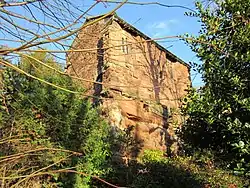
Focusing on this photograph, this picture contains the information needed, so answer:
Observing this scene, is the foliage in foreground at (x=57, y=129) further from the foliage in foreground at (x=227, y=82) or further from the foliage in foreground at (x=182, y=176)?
the foliage in foreground at (x=227, y=82)

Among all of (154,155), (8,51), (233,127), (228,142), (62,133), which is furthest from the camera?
(154,155)

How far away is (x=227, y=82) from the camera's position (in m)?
5.12

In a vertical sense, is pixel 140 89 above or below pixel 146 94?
above

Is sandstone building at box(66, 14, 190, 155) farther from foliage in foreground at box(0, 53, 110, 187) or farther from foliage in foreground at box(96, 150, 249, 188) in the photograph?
foliage in foreground at box(96, 150, 249, 188)

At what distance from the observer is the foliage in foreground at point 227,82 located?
4886mm

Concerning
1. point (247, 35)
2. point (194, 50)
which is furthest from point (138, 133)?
point (247, 35)

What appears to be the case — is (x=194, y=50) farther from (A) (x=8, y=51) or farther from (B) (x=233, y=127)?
(A) (x=8, y=51)

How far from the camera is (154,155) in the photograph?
24.9ft

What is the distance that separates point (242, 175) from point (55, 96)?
3.29 meters

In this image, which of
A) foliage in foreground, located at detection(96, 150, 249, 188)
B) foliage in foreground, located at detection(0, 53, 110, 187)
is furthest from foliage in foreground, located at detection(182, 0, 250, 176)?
foliage in foreground, located at detection(0, 53, 110, 187)

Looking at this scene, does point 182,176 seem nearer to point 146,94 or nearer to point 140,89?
point 146,94

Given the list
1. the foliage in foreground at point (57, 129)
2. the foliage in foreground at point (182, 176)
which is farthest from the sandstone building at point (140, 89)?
the foliage in foreground at point (182, 176)

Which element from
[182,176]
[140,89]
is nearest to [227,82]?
[182,176]

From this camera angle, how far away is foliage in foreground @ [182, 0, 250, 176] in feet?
16.0
